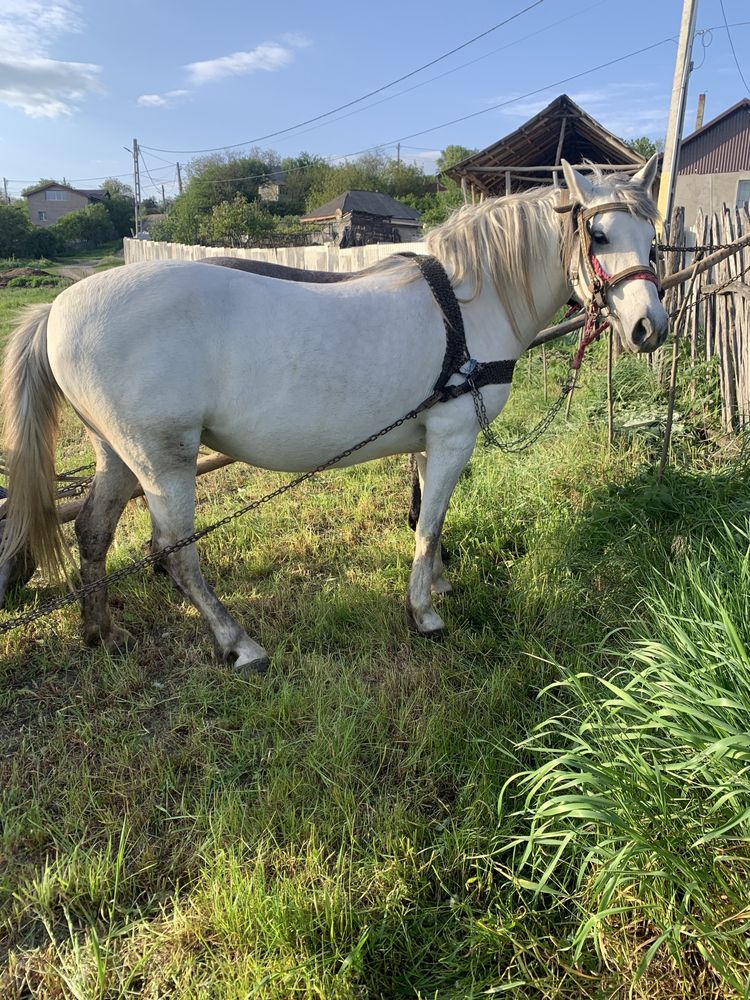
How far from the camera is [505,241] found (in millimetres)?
2809

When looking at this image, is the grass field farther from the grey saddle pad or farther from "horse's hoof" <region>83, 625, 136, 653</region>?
the grey saddle pad

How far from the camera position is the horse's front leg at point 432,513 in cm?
294

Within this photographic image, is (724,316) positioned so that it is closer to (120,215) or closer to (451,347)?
(451,347)

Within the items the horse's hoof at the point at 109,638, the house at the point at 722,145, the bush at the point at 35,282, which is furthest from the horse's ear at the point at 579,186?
the house at the point at 722,145

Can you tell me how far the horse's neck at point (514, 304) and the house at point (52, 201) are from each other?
312ft

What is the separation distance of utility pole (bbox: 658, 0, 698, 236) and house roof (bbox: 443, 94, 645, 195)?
21.1 ft

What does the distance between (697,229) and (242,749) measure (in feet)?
18.5

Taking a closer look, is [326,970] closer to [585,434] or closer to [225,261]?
[225,261]

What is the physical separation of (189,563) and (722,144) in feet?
132

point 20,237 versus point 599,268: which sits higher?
point 20,237

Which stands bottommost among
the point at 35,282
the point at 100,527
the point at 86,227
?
the point at 100,527

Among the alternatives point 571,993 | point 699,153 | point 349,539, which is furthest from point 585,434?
point 699,153

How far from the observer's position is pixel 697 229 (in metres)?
5.37

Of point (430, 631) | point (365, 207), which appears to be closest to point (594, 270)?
point (430, 631)
